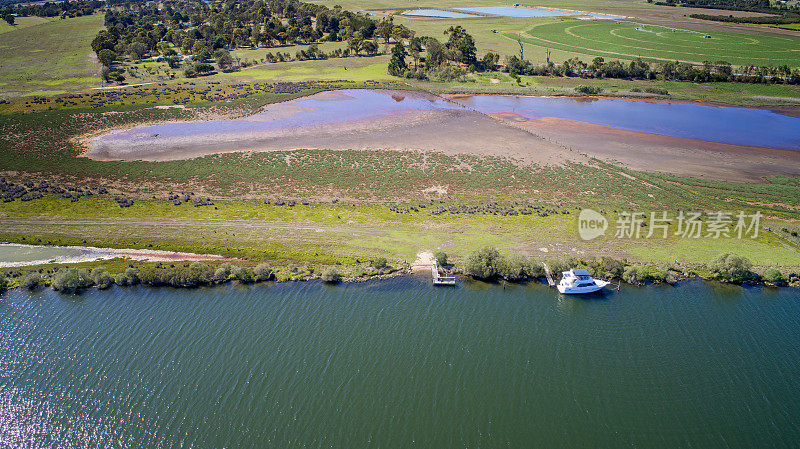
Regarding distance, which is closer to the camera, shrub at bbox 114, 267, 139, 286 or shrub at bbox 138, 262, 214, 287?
shrub at bbox 138, 262, 214, 287

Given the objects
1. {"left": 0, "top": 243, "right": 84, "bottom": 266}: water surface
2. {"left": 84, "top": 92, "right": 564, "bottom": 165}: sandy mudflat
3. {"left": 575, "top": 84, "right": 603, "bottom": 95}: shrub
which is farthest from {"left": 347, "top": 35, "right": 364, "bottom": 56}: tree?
{"left": 0, "top": 243, "right": 84, "bottom": 266}: water surface

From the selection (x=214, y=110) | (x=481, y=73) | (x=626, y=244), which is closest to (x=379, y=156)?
(x=626, y=244)

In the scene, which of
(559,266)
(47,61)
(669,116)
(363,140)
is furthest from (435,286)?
(47,61)

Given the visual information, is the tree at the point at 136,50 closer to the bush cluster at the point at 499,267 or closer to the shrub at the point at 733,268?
the bush cluster at the point at 499,267

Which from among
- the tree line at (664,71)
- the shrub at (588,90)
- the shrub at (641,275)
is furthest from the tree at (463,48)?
the shrub at (641,275)

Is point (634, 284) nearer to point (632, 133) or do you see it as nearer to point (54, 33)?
point (632, 133)

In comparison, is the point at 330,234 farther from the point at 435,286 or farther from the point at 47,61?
the point at 47,61

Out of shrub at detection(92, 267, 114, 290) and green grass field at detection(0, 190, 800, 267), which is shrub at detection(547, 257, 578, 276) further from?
shrub at detection(92, 267, 114, 290)
